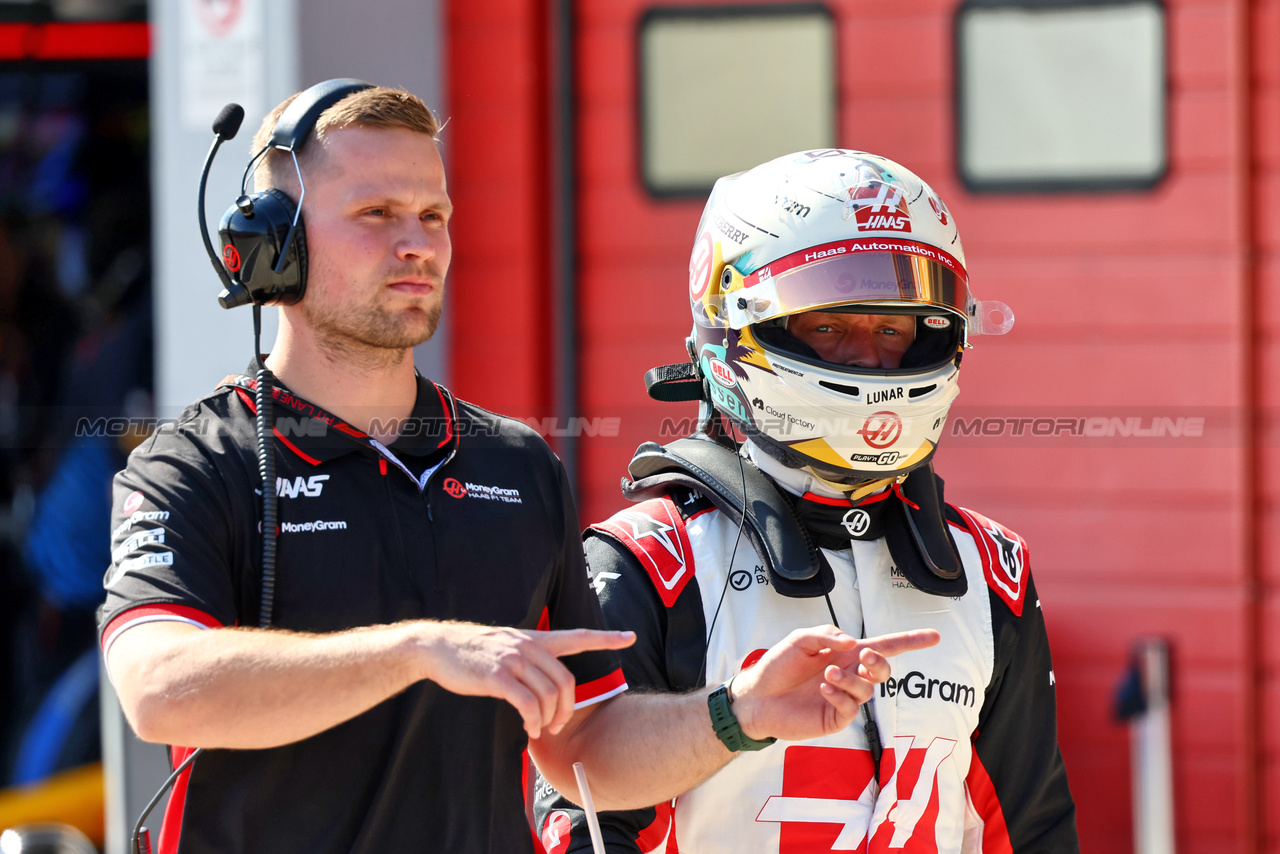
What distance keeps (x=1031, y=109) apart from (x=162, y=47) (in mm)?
2575

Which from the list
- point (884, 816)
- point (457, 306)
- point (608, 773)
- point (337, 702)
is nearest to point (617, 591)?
point (608, 773)

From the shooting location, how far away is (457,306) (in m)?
4.41

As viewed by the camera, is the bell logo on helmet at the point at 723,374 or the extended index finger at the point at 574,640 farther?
the bell logo on helmet at the point at 723,374

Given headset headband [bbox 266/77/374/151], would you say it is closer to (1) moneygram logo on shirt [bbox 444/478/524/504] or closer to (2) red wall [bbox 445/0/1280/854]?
(1) moneygram logo on shirt [bbox 444/478/524/504]

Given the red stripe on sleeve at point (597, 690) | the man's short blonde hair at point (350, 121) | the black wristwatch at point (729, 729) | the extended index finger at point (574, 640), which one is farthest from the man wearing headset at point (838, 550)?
the man's short blonde hair at point (350, 121)

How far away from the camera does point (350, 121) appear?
5.66ft

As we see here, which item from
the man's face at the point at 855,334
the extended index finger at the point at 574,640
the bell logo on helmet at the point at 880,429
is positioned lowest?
the extended index finger at the point at 574,640

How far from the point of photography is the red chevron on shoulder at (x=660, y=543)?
1920 millimetres

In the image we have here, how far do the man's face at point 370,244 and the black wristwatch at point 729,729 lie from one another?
0.59 metres

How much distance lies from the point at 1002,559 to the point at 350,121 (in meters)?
1.16

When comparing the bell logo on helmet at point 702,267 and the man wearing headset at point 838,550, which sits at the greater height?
the bell logo on helmet at point 702,267

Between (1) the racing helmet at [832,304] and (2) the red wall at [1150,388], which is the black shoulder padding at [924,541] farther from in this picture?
(2) the red wall at [1150,388]

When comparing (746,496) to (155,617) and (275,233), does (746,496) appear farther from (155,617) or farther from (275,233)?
(155,617)

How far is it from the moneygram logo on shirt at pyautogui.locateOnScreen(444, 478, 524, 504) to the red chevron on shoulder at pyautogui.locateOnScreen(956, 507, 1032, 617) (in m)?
0.76
